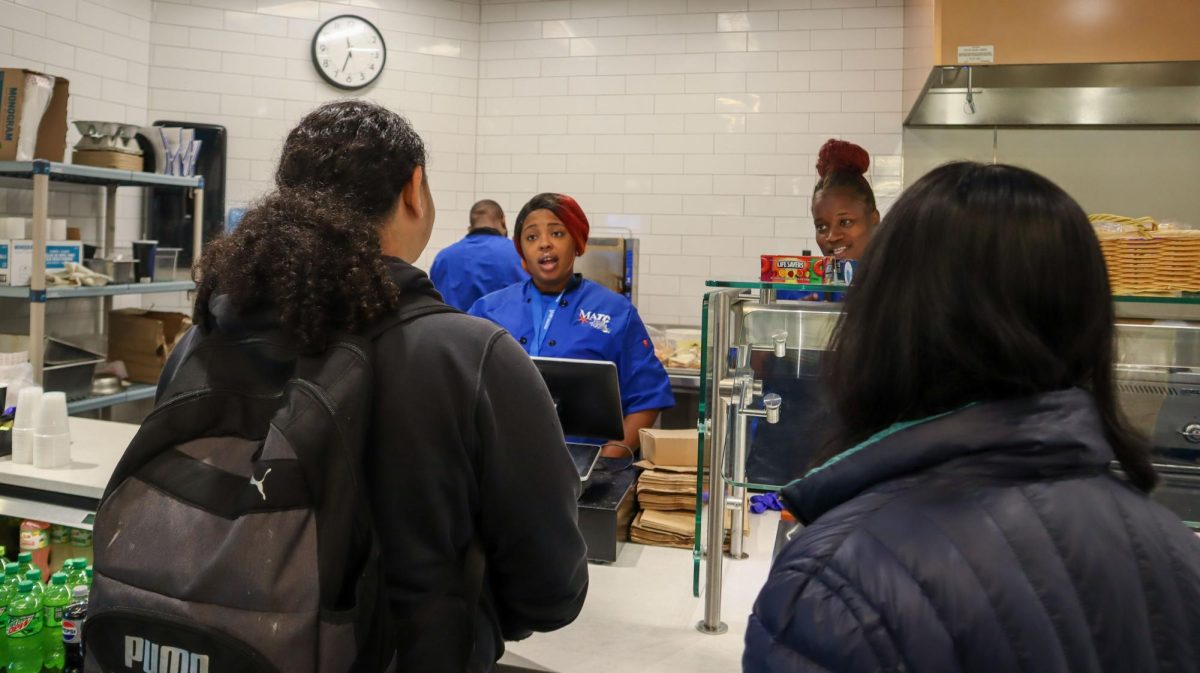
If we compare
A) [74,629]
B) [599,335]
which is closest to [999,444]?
[74,629]

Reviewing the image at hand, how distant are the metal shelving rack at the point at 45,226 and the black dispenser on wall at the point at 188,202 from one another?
1.34 feet

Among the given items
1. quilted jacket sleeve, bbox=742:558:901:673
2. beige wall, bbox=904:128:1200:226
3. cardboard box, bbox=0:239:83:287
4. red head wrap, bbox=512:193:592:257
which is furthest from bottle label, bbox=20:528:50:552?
beige wall, bbox=904:128:1200:226

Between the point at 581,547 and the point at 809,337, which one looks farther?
the point at 809,337

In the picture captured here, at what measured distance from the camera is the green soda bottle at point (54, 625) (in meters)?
1.84

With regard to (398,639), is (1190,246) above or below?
above

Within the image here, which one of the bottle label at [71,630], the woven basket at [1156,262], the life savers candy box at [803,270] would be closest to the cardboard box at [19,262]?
the bottle label at [71,630]

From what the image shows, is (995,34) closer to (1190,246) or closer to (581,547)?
(1190,246)

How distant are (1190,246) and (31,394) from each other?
272 cm

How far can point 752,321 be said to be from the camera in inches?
74.1

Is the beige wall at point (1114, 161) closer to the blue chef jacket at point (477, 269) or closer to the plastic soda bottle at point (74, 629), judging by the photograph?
the blue chef jacket at point (477, 269)

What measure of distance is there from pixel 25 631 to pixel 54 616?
0.19ft

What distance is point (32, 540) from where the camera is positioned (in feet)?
7.43

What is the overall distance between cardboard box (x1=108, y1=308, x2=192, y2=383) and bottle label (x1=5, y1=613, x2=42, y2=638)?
289 centimetres

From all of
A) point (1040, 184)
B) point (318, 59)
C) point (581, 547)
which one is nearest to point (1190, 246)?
point (1040, 184)
